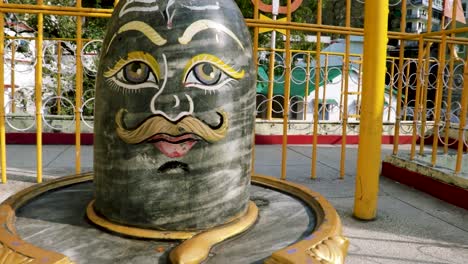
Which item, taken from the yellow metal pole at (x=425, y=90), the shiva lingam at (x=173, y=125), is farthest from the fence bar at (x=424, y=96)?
the shiva lingam at (x=173, y=125)

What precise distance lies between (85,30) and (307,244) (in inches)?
297

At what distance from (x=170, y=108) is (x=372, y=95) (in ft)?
4.89

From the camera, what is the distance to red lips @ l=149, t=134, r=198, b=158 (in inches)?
67.1

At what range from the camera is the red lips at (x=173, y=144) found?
1.70 m

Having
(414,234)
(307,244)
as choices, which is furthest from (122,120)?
(414,234)

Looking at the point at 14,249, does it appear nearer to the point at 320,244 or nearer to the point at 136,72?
the point at 136,72

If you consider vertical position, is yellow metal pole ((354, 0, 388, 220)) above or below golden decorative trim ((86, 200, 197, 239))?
above

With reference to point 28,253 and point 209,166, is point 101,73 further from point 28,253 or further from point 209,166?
point 28,253

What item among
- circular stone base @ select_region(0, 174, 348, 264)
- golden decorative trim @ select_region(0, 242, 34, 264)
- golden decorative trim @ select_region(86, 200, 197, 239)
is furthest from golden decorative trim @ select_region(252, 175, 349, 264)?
golden decorative trim @ select_region(0, 242, 34, 264)

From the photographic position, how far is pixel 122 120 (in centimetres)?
174

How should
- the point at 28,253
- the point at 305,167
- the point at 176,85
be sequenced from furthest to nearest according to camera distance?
the point at 305,167 < the point at 176,85 < the point at 28,253

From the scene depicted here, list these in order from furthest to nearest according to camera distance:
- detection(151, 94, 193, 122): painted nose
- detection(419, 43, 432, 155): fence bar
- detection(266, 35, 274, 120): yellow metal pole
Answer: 1. detection(266, 35, 274, 120): yellow metal pole
2. detection(419, 43, 432, 155): fence bar
3. detection(151, 94, 193, 122): painted nose

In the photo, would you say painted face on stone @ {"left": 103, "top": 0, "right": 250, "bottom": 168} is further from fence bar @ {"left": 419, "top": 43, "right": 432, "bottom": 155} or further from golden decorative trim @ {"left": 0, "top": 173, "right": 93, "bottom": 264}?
fence bar @ {"left": 419, "top": 43, "right": 432, "bottom": 155}

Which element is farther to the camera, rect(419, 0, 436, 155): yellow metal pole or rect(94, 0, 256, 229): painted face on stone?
rect(419, 0, 436, 155): yellow metal pole
